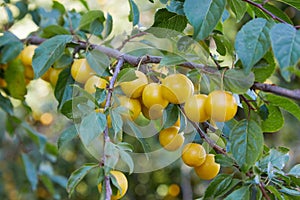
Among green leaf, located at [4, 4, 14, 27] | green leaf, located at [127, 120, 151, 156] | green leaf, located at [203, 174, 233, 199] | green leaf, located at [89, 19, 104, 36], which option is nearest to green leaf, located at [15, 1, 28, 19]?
green leaf, located at [4, 4, 14, 27]

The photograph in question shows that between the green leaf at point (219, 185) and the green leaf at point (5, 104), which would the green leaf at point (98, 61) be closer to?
the green leaf at point (219, 185)

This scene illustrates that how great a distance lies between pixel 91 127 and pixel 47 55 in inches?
10.8

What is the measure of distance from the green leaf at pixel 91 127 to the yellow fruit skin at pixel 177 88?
0.11 meters

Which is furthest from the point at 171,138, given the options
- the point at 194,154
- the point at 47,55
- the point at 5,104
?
the point at 5,104

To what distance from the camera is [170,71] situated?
678mm

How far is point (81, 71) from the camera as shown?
2.61 ft

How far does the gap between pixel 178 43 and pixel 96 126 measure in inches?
7.4

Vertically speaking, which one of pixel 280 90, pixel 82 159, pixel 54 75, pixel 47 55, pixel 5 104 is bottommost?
pixel 82 159

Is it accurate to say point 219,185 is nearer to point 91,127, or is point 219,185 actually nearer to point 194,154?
point 194,154

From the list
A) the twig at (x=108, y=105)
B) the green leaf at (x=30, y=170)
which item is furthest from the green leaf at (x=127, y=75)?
the green leaf at (x=30, y=170)

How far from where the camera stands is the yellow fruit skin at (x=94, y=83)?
0.69m

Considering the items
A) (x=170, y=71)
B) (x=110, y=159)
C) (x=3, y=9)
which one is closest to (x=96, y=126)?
(x=110, y=159)

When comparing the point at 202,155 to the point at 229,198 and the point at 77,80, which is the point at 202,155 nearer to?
the point at 229,198

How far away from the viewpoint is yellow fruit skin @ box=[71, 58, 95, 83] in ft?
2.58
